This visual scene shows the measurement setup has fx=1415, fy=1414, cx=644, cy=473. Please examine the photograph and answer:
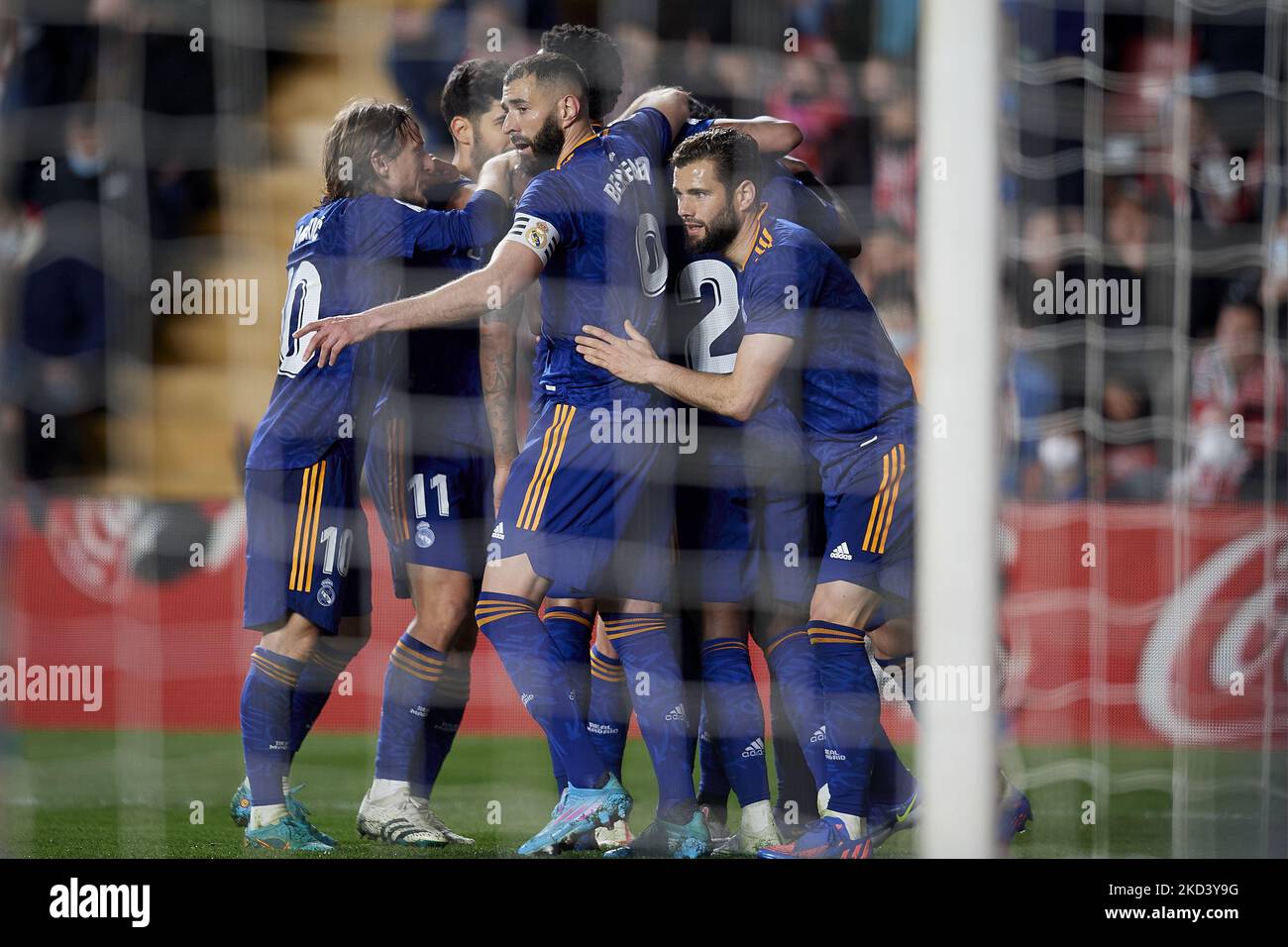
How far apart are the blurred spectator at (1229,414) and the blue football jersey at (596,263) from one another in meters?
2.50

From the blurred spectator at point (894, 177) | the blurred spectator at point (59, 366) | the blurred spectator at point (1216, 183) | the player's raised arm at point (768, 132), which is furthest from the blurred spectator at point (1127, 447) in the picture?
the blurred spectator at point (59, 366)

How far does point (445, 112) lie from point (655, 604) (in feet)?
4.10

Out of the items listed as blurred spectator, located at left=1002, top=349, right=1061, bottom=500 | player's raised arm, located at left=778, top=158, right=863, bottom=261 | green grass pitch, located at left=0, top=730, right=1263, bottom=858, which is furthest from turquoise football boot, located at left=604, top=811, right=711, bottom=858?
blurred spectator, located at left=1002, top=349, right=1061, bottom=500

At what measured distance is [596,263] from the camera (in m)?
2.99

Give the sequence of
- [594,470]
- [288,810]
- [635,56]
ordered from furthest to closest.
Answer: [635,56]
[288,810]
[594,470]

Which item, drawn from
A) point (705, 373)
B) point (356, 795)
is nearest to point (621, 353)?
point (705, 373)

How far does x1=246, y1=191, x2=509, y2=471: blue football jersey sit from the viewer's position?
10.2 feet

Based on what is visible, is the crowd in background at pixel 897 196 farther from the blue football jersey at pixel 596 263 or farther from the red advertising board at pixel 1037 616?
the blue football jersey at pixel 596 263

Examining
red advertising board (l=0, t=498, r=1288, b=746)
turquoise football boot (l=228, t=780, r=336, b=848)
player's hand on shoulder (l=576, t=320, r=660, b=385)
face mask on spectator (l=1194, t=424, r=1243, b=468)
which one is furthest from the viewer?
face mask on spectator (l=1194, t=424, r=1243, b=468)

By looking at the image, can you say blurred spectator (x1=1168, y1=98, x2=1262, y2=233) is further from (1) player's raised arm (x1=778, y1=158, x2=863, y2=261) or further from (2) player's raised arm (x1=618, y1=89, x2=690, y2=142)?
(2) player's raised arm (x1=618, y1=89, x2=690, y2=142)

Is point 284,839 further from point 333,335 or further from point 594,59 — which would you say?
point 594,59

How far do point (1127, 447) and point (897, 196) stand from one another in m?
1.25

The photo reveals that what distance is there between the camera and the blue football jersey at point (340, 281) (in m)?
3.11
